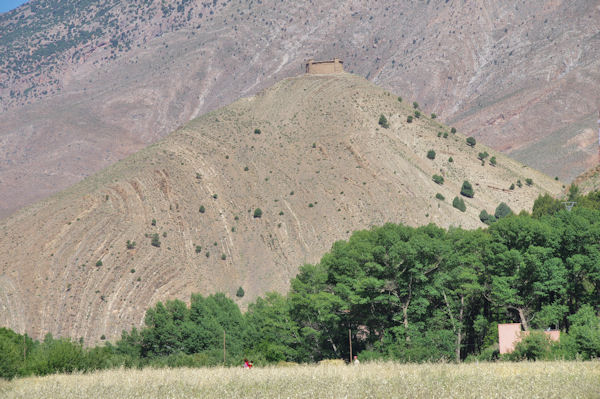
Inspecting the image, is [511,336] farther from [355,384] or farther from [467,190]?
[467,190]

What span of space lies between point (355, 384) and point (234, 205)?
9611 cm

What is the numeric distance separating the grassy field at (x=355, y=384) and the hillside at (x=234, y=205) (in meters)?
70.0

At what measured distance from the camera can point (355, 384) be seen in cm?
2106

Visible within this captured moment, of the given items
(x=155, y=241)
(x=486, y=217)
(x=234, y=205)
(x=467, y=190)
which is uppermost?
(x=467, y=190)

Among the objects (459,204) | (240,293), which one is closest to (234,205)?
(240,293)

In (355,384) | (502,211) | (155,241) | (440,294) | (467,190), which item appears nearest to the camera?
(355,384)

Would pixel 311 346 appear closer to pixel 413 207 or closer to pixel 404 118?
pixel 413 207

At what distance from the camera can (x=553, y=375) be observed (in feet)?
72.8

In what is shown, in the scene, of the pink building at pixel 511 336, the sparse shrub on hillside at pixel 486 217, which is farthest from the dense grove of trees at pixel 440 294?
the sparse shrub on hillside at pixel 486 217

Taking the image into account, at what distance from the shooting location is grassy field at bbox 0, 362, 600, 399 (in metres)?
19.3

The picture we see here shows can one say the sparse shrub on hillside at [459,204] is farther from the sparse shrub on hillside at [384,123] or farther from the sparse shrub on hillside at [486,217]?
the sparse shrub on hillside at [384,123]

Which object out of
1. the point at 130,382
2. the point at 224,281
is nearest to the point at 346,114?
the point at 224,281

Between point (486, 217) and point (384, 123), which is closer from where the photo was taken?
point (486, 217)

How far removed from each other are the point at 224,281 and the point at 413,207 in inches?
1040
